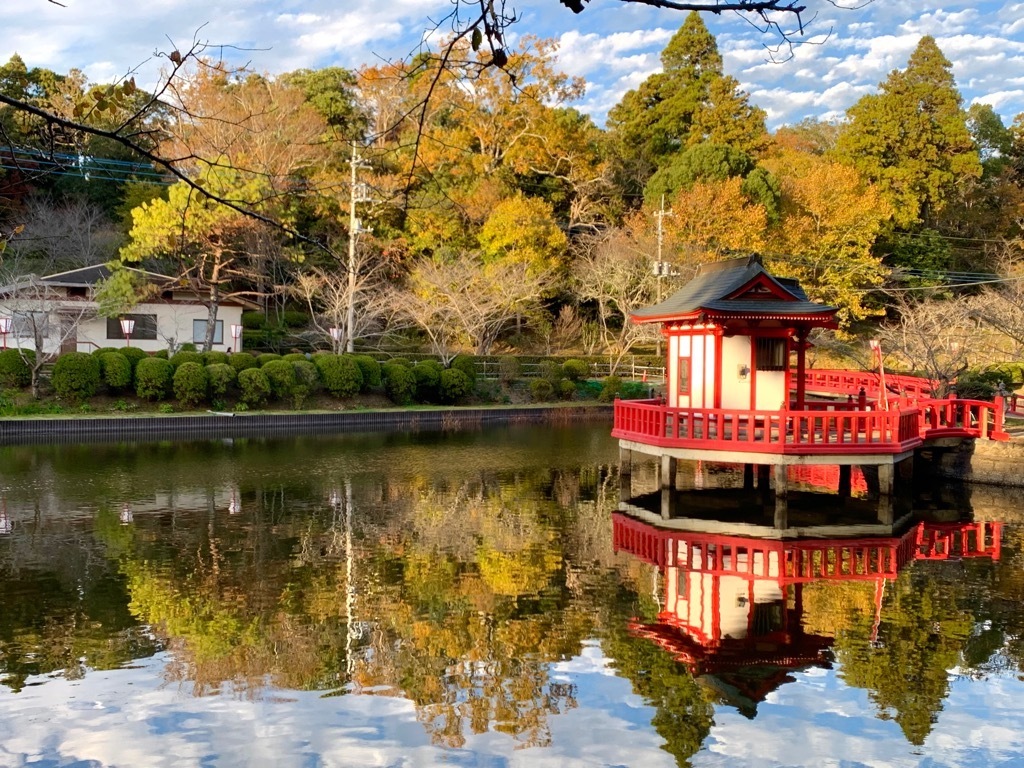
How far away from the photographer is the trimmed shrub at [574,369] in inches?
1335

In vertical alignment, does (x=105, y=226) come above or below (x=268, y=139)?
below

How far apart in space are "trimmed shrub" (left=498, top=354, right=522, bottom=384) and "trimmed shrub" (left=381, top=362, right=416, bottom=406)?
13.8ft

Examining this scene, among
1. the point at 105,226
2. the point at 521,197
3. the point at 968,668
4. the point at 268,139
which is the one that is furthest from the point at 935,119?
the point at 968,668

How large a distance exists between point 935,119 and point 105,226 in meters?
37.4

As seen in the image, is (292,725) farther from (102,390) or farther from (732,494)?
(102,390)

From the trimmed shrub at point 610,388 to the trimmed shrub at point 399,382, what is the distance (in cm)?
704

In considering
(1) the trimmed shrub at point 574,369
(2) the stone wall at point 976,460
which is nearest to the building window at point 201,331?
(1) the trimmed shrub at point 574,369

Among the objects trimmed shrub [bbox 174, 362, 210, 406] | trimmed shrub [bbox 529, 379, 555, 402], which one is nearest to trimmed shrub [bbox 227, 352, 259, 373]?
trimmed shrub [bbox 174, 362, 210, 406]

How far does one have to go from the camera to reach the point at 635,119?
1772 inches

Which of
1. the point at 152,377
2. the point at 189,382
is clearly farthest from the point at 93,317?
the point at 189,382

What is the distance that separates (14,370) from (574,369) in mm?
18106

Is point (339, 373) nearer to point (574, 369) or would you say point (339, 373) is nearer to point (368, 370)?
point (368, 370)

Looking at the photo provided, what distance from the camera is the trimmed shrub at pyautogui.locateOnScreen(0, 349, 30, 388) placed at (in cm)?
2530

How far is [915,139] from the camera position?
42719 mm
